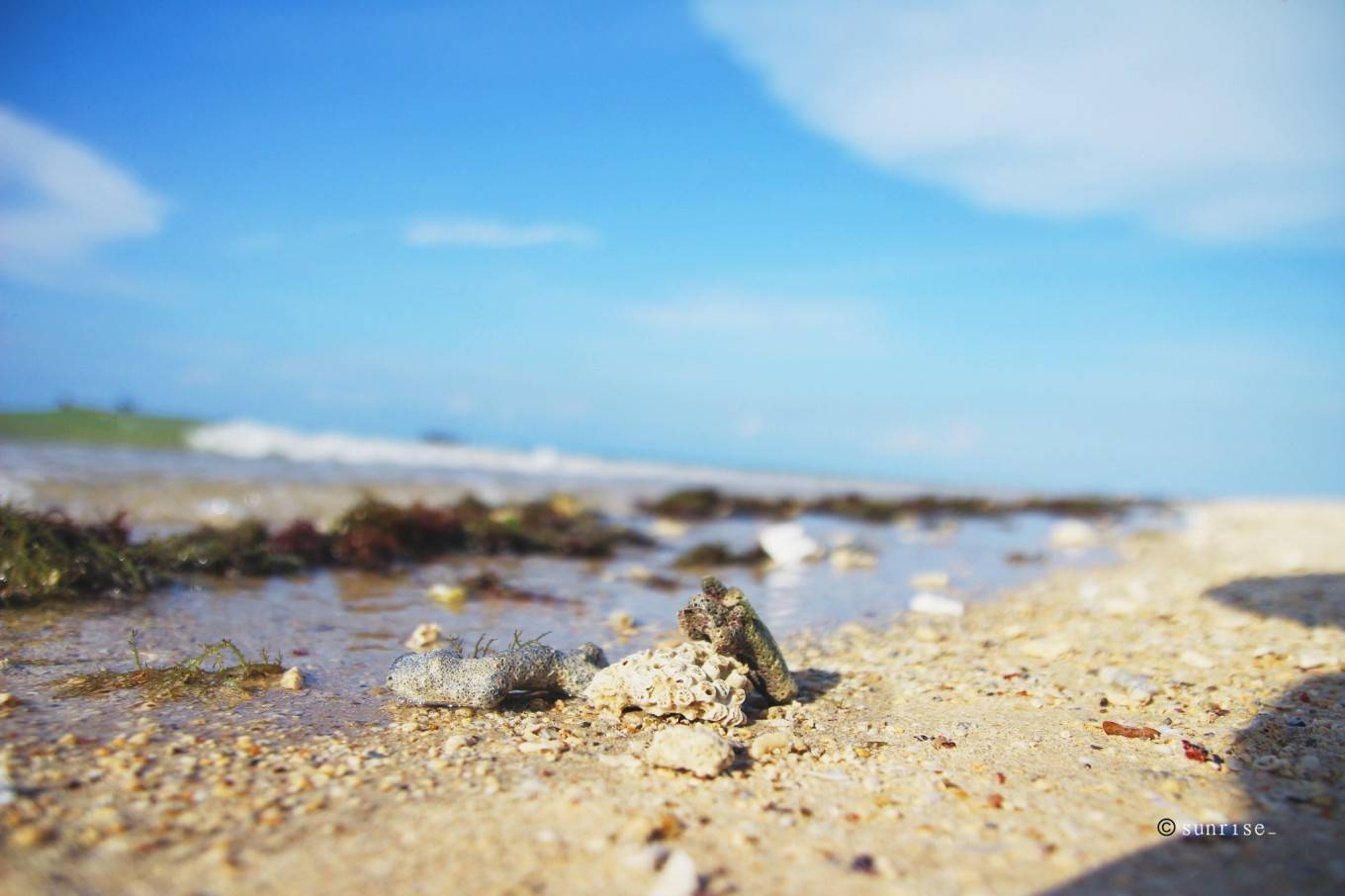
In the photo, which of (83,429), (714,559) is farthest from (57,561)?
(83,429)

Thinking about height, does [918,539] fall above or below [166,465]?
below

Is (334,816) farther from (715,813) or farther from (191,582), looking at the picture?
(191,582)

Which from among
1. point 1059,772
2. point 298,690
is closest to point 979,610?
point 1059,772

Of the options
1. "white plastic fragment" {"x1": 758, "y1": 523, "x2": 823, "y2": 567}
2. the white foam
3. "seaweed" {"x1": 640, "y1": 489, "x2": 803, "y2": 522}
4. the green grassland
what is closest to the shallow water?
"white plastic fragment" {"x1": 758, "y1": 523, "x2": 823, "y2": 567}

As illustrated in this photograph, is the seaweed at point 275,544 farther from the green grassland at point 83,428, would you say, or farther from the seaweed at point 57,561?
the green grassland at point 83,428

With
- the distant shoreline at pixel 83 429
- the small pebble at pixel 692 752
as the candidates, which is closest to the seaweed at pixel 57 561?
the small pebble at pixel 692 752

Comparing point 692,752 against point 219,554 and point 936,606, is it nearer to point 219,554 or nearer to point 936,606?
point 936,606
